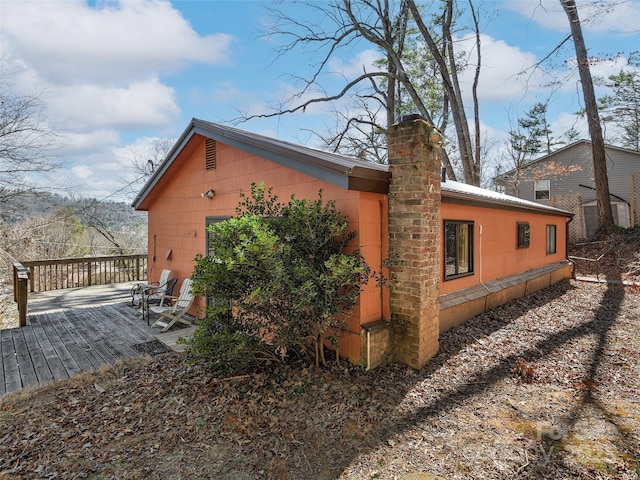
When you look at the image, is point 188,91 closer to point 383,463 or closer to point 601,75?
point 383,463

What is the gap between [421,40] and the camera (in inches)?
630

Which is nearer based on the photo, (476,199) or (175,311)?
(476,199)

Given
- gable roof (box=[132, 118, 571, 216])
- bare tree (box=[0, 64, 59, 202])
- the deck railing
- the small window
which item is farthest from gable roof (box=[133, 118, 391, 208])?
bare tree (box=[0, 64, 59, 202])

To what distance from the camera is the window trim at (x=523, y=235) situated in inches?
329

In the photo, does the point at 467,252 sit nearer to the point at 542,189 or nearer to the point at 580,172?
the point at 542,189

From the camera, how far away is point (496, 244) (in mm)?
7336

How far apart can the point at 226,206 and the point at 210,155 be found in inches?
49.8

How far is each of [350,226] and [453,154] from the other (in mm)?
17894

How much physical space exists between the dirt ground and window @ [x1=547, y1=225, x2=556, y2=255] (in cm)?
634

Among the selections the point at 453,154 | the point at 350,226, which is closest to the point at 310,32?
the point at 453,154

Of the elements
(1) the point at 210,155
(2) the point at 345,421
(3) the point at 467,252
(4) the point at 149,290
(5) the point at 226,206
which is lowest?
(2) the point at 345,421

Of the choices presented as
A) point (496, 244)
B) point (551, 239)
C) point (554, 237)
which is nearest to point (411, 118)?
point (496, 244)

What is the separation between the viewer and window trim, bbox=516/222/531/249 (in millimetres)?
8367

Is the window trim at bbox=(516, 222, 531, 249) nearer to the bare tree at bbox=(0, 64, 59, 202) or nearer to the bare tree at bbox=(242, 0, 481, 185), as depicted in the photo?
the bare tree at bbox=(242, 0, 481, 185)
